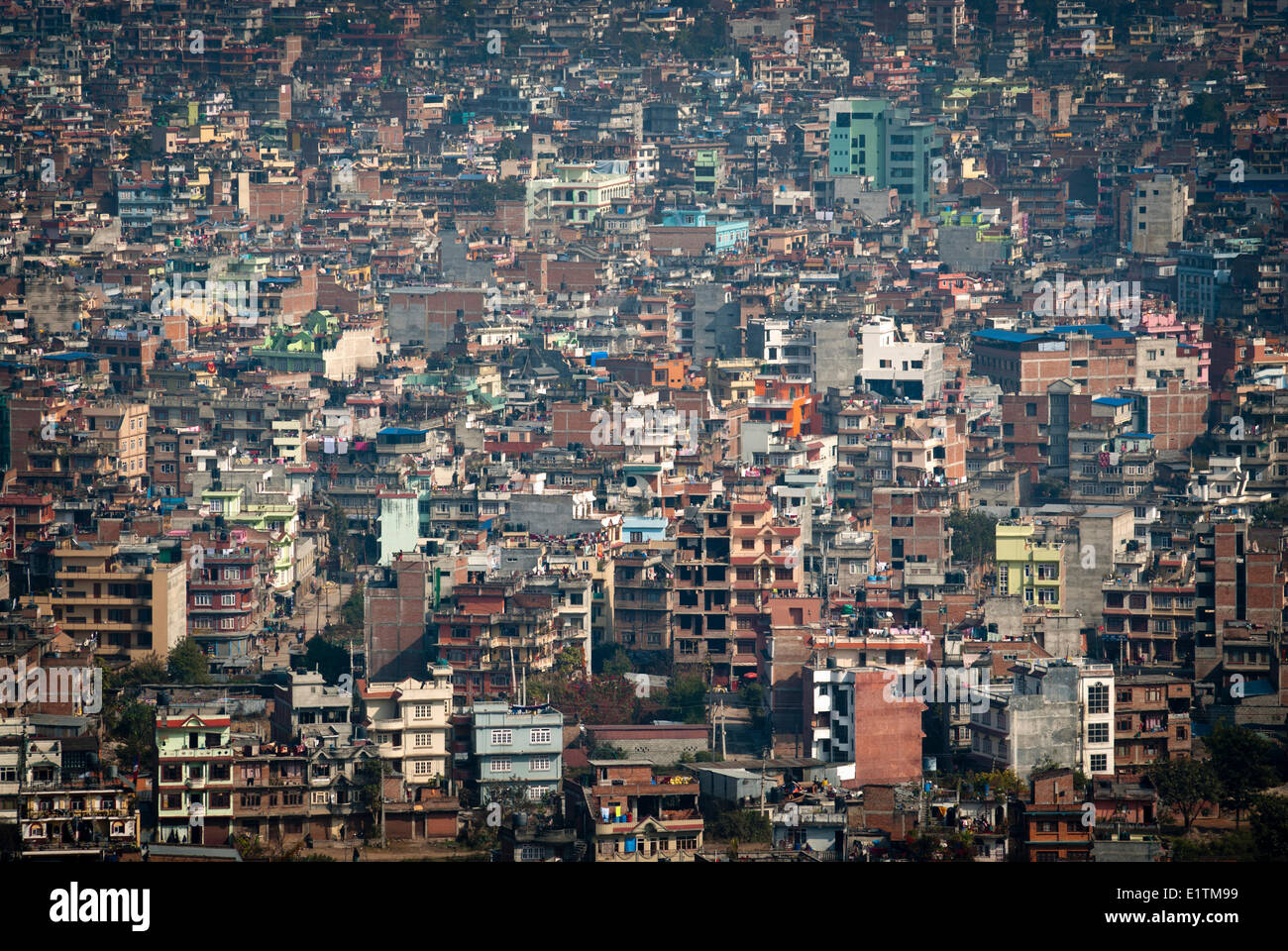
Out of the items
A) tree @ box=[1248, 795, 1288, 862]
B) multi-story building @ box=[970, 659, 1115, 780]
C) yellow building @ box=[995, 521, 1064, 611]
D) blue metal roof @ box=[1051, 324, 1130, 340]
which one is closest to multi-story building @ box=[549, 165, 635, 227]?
blue metal roof @ box=[1051, 324, 1130, 340]

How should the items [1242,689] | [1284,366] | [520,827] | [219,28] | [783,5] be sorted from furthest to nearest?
[783,5]
[219,28]
[1284,366]
[1242,689]
[520,827]

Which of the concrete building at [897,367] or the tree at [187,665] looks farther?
the concrete building at [897,367]

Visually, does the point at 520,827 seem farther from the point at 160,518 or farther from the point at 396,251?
the point at 396,251

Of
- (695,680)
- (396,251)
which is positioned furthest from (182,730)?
(396,251)

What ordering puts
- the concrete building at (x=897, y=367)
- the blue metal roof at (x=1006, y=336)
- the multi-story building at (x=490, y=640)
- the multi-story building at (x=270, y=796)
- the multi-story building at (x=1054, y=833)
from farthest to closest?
1. the blue metal roof at (x=1006, y=336)
2. the concrete building at (x=897, y=367)
3. the multi-story building at (x=490, y=640)
4. the multi-story building at (x=270, y=796)
5. the multi-story building at (x=1054, y=833)

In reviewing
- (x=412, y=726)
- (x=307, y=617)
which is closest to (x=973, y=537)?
(x=307, y=617)

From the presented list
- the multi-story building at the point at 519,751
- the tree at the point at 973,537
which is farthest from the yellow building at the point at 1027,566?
the multi-story building at the point at 519,751

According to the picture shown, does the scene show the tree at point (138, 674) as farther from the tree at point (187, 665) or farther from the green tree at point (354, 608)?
the green tree at point (354, 608)
